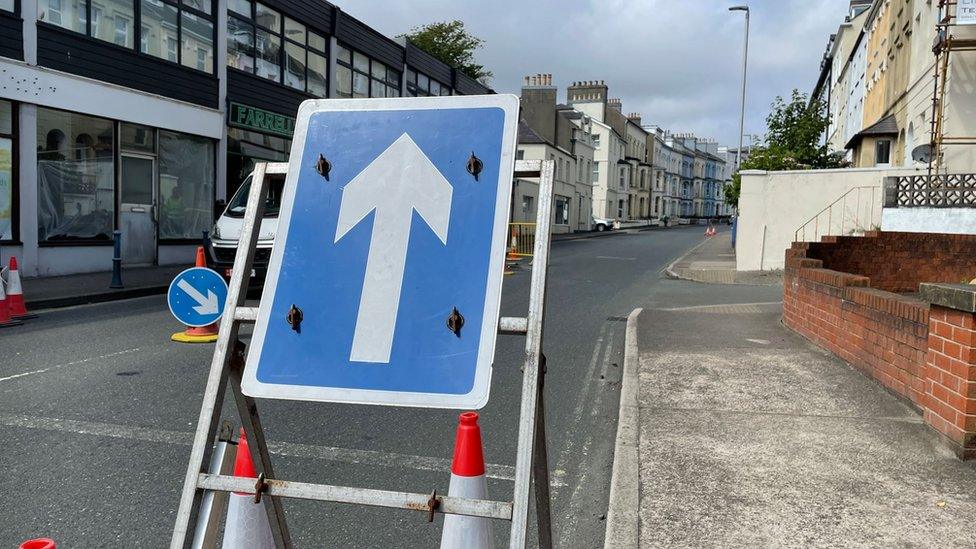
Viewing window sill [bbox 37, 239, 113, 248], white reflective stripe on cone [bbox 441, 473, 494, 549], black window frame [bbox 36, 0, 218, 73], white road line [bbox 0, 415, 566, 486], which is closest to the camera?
white reflective stripe on cone [bbox 441, 473, 494, 549]

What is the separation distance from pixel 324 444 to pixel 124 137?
1411cm

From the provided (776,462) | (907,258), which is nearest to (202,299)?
(776,462)

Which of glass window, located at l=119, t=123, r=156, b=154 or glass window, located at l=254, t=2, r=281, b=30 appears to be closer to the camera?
glass window, located at l=119, t=123, r=156, b=154

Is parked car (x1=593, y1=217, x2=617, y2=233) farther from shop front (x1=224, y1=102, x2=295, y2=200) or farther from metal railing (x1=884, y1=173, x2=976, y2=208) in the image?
metal railing (x1=884, y1=173, x2=976, y2=208)

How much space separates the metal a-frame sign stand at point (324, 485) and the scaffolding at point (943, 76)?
1899 cm

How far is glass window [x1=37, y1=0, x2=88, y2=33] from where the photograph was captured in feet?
46.6

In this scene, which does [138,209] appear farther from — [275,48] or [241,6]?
[275,48]

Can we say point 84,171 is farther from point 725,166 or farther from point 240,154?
point 725,166

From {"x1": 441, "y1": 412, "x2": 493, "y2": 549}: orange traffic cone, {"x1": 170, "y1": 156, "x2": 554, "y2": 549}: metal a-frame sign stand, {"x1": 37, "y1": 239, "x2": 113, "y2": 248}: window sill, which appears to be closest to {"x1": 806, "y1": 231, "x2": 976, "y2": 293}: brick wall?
{"x1": 170, "y1": 156, "x2": 554, "y2": 549}: metal a-frame sign stand

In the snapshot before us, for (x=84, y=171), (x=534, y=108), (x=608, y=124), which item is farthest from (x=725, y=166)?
(x=84, y=171)

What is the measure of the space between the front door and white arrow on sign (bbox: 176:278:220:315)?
390 inches

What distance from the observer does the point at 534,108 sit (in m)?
51.9

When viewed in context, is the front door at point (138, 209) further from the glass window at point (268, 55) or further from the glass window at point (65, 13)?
the glass window at point (268, 55)

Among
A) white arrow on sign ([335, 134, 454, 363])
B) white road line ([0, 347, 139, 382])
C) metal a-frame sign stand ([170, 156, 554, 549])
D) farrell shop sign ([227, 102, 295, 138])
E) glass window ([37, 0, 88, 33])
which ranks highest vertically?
glass window ([37, 0, 88, 33])
